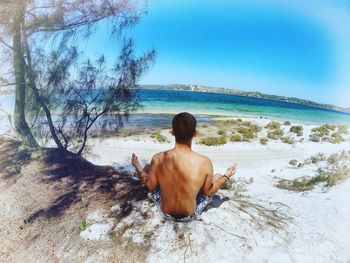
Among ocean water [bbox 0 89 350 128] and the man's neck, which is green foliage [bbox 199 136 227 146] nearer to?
ocean water [bbox 0 89 350 128]

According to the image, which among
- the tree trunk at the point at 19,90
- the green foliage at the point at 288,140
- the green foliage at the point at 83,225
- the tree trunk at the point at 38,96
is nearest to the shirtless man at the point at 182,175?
the green foliage at the point at 288,140

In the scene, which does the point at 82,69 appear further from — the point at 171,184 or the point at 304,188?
the point at 304,188

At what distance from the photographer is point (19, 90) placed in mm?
3869

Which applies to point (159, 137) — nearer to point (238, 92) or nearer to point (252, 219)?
point (238, 92)

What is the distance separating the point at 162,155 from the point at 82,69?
1.19 m

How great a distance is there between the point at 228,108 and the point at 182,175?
69 cm

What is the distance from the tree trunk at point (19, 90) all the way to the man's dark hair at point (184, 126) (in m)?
1.77

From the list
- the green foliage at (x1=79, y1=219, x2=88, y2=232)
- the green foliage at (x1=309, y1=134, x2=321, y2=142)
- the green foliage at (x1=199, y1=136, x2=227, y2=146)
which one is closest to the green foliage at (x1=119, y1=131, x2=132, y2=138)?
the green foliage at (x1=199, y1=136, x2=227, y2=146)

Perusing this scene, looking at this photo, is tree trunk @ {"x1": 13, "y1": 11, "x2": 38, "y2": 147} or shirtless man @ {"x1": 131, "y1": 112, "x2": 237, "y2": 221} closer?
shirtless man @ {"x1": 131, "y1": 112, "x2": 237, "y2": 221}

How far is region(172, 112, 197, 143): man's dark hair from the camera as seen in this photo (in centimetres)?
299

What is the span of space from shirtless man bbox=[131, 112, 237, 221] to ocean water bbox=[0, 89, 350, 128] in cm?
25

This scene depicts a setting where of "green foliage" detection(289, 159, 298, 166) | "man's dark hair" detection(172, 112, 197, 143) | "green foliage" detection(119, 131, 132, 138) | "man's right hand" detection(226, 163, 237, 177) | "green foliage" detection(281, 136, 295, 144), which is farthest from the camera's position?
"green foliage" detection(119, 131, 132, 138)

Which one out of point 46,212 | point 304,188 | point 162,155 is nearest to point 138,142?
point 162,155

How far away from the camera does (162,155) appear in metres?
3.18
